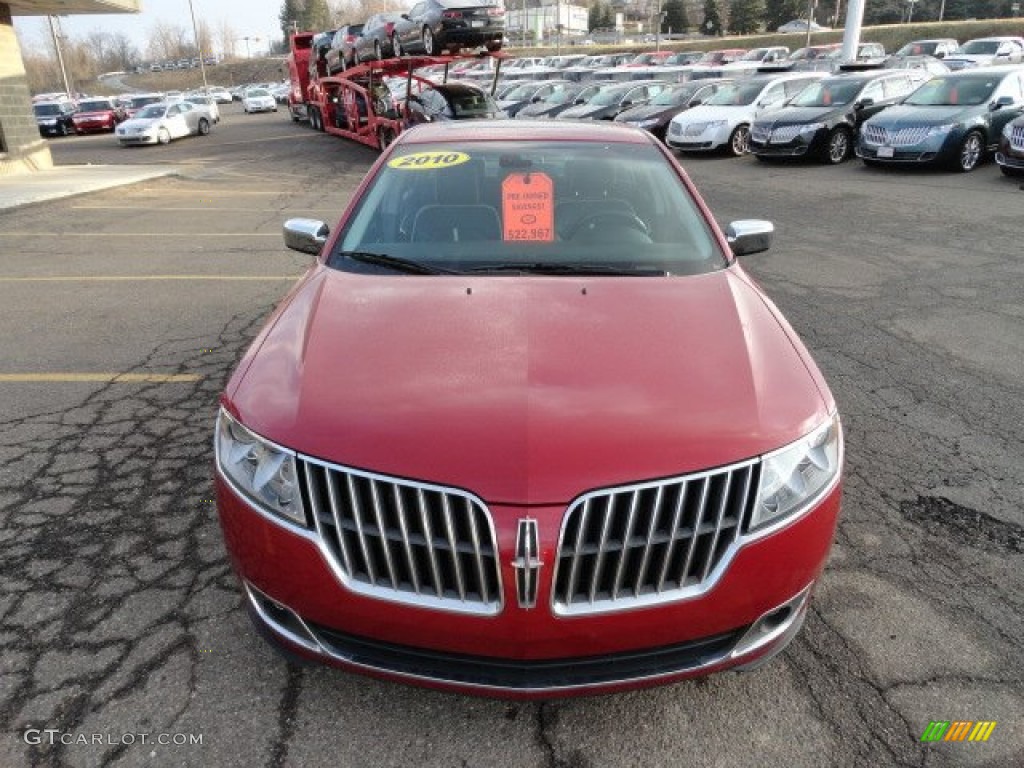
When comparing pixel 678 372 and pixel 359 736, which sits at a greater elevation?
pixel 678 372

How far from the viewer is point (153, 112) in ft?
86.7

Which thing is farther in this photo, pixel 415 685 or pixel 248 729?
pixel 248 729

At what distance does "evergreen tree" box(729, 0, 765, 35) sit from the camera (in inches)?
2776

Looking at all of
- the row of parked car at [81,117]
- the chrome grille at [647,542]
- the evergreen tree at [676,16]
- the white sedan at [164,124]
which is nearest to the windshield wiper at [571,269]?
the chrome grille at [647,542]

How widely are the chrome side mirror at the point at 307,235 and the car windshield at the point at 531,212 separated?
36 cm

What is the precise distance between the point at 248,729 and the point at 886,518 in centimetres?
269

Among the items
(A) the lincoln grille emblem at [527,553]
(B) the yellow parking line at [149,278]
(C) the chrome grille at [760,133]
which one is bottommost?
(B) the yellow parking line at [149,278]

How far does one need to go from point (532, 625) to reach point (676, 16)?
9314 centimetres

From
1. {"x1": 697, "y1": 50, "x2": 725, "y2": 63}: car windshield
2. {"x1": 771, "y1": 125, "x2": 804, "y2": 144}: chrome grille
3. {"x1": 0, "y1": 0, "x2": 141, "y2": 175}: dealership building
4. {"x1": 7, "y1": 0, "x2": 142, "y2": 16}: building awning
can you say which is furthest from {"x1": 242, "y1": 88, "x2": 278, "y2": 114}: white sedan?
{"x1": 771, "y1": 125, "x2": 804, "y2": 144}: chrome grille

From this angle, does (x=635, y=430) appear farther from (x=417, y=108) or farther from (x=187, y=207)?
(x=417, y=108)

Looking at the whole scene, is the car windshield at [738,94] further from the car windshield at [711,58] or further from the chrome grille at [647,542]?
the car windshield at [711,58]

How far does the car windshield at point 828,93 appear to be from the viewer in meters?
14.8

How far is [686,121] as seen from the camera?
16.6 metres

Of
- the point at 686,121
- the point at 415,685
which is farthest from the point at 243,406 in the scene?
the point at 686,121
